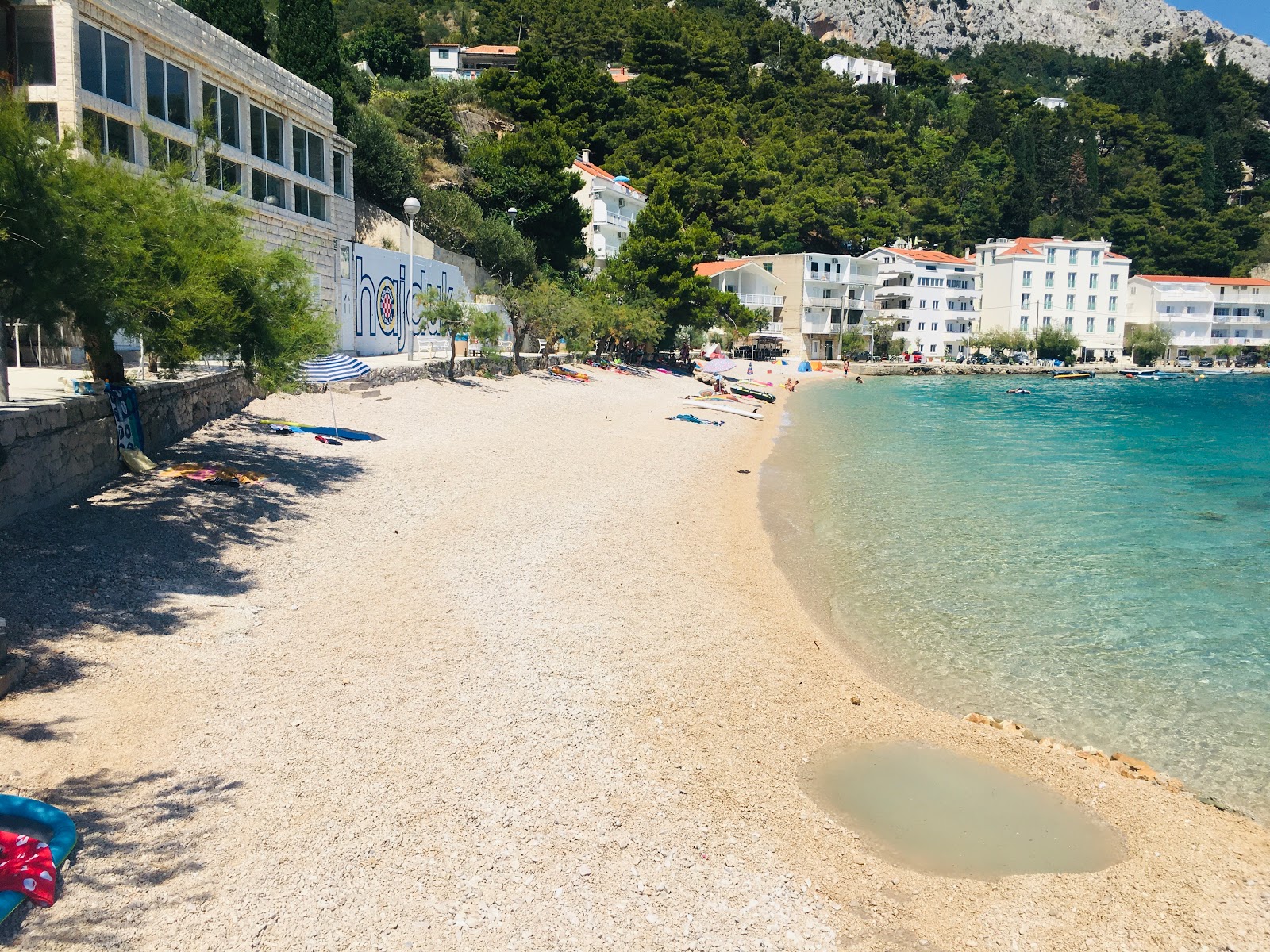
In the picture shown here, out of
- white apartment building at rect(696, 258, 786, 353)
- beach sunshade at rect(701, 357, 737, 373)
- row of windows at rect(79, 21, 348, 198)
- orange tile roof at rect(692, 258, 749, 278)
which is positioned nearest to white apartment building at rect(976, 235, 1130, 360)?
white apartment building at rect(696, 258, 786, 353)

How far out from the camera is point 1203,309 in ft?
352

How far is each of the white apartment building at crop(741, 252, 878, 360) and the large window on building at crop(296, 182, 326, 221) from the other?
198 feet

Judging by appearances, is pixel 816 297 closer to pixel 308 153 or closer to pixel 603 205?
pixel 603 205

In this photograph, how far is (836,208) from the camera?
94.9 m

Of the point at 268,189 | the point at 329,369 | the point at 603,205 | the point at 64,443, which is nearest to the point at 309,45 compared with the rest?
the point at 268,189

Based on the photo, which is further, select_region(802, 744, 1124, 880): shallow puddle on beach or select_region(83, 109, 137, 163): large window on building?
select_region(83, 109, 137, 163): large window on building

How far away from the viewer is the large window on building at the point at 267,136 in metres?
26.4

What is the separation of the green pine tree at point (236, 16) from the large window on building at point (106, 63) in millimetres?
20907

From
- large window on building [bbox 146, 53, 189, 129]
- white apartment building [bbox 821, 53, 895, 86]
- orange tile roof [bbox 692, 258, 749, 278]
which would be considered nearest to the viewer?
large window on building [bbox 146, 53, 189, 129]

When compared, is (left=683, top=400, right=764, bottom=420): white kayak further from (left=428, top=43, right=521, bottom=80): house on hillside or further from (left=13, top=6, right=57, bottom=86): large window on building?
(left=428, top=43, right=521, bottom=80): house on hillside

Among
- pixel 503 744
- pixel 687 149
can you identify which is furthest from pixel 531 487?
pixel 687 149

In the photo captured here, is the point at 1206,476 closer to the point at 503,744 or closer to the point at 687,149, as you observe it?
the point at 503,744

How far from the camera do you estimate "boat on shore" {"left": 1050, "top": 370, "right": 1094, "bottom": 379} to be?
92.2 m

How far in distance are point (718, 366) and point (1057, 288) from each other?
58217mm
